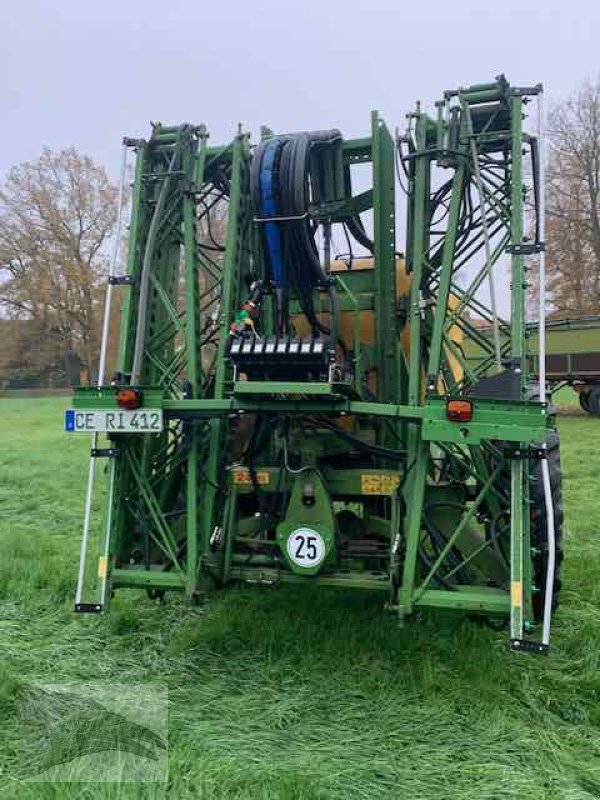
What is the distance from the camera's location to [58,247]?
38938mm

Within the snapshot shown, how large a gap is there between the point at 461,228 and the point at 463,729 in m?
2.72

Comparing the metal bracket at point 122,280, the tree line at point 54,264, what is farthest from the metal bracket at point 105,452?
the tree line at point 54,264

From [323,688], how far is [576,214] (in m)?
27.3

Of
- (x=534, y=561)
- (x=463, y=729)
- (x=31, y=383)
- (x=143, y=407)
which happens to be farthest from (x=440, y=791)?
(x=31, y=383)

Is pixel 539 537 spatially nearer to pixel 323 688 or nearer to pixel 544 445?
pixel 544 445

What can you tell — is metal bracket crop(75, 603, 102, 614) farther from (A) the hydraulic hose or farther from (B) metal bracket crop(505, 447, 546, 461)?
(B) metal bracket crop(505, 447, 546, 461)

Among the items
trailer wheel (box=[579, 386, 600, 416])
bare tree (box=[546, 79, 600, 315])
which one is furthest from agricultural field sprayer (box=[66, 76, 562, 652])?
bare tree (box=[546, 79, 600, 315])

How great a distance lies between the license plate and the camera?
145 inches

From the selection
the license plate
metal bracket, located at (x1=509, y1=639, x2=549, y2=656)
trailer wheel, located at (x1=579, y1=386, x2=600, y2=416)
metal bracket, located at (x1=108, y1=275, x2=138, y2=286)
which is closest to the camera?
metal bracket, located at (x1=509, y1=639, x2=549, y2=656)

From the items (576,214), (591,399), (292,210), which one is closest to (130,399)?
(292,210)

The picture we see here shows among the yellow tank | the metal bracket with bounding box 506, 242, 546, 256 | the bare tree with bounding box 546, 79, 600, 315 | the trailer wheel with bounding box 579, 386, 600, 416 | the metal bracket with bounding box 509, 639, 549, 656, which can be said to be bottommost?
the metal bracket with bounding box 509, 639, 549, 656

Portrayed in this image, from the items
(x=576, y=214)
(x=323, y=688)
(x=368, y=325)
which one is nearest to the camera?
(x=323, y=688)

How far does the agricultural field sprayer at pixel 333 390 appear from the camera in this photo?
11.4 feet

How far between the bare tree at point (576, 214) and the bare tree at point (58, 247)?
24.3 metres
